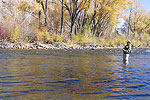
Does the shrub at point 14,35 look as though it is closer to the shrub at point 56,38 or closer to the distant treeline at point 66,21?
the distant treeline at point 66,21

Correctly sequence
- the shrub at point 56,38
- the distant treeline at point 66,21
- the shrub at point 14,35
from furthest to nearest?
the shrub at point 56,38 → the distant treeline at point 66,21 → the shrub at point 14,35

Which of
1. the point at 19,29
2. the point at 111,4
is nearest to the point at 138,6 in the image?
the point at 111,4

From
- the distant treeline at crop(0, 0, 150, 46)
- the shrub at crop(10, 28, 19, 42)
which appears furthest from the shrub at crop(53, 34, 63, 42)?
the shrub at crop(10, 28, 19, 42)

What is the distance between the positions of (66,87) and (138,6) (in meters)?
49.5

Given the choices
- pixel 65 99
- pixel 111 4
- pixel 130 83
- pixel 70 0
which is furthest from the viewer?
pixel 111 4

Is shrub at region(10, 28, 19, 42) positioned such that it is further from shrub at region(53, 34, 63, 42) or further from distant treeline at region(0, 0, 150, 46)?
shrub at region(53, 34, 63, 42)

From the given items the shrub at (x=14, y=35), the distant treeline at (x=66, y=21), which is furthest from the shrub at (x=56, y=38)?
the shrub at (x=14, y=35)

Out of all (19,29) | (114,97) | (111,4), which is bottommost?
(114,97)

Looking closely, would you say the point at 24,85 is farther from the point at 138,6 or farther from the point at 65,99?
the point at 138,6

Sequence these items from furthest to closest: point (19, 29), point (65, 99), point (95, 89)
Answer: point (19, 29) → point (95, 89) → point (65, 99)

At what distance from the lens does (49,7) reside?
42.4 meters

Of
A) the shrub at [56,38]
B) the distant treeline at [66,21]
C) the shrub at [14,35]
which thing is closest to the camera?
the shrub at [14,35]

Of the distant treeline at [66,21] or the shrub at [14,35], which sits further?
the distant treeline at [66,21]

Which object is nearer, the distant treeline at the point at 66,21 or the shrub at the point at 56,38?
the distant treeline at the point at 66,21
